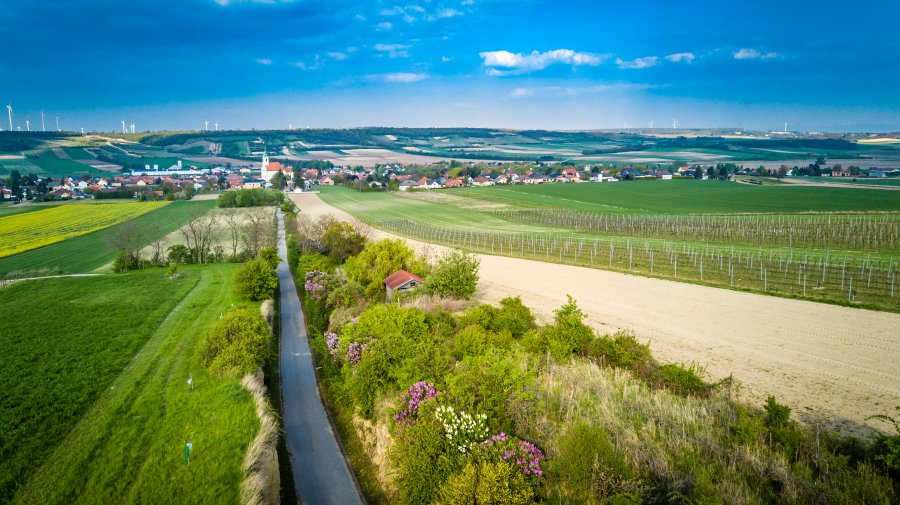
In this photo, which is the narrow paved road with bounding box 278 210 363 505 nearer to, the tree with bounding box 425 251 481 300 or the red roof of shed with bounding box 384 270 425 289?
the red roof of shed with bounding box 384 270 425 289

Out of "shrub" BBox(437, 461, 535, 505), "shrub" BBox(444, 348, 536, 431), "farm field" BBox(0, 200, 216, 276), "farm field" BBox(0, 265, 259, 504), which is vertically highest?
"shrub" BBox(444, 348, 536, 431)

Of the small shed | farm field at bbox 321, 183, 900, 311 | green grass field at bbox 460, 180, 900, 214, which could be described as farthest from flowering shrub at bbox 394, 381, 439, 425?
green grass field at bbox 460, 180, 900, 214

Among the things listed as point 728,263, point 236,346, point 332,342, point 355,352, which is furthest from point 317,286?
point 728,263

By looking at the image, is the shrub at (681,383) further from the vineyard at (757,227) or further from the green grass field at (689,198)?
the green grass field at (689,198)

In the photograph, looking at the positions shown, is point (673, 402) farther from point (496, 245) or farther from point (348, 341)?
point (496, 245)

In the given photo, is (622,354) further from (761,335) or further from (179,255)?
(179,255)

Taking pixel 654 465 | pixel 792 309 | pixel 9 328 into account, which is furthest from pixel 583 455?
pixel 9 328

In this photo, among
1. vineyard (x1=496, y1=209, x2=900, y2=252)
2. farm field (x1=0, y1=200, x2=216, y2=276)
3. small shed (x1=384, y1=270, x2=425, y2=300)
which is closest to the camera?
small shed (x1=384, y1=270, x2=425, y2=300)
